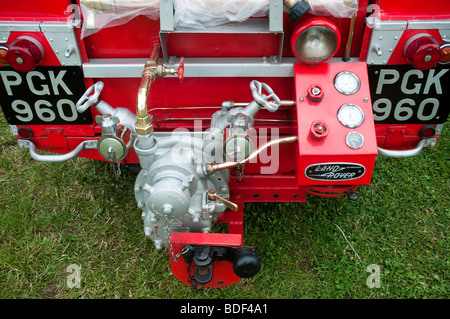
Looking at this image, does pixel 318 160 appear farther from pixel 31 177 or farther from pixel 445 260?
pixel 31 177

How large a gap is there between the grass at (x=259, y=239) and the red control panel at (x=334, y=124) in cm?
69

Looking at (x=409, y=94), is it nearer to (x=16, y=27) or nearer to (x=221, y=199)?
(x=221, y=199)

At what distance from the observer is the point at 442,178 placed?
9.20ft

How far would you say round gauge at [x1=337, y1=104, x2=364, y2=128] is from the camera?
180 centimetres

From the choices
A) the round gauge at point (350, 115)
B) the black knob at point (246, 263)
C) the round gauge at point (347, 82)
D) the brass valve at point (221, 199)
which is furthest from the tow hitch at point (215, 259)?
the round gauge at point (347, 82)

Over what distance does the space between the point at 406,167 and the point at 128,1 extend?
218 cm

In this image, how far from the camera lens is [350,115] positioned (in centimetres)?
181

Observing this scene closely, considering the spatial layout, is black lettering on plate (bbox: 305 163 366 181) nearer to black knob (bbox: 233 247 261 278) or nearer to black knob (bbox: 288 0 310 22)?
black knob (bbox: 233 247 261 278)

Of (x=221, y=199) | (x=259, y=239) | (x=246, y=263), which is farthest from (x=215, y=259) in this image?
(x=259, y=239)

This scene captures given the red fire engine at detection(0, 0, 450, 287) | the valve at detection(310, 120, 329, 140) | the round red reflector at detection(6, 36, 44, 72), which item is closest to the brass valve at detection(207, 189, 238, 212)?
the red fire engine at detection(0, 0, 450, 287)

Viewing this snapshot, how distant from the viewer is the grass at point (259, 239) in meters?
2.24

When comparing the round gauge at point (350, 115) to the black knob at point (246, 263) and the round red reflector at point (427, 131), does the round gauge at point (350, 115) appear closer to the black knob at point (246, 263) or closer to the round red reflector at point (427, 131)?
the round red reflector at point (427, 131)

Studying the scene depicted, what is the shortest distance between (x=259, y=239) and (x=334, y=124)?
0.97 meters

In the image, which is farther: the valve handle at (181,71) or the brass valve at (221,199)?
the brass valve at (221,199)
